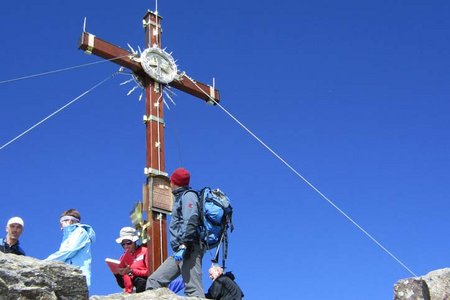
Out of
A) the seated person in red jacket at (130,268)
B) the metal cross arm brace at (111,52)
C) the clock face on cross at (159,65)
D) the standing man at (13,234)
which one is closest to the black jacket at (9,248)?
the standing man at (13,234)

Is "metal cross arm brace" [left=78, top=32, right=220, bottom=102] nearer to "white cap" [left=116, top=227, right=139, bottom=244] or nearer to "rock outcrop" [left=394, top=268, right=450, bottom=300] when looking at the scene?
"white cap" [left=116, top=227, right=139, bottom=244]

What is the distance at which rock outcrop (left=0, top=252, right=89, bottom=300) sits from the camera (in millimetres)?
4219

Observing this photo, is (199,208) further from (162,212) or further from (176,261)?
(162,212)

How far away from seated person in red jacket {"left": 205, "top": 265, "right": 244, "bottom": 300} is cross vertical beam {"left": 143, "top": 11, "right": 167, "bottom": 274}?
161 cm

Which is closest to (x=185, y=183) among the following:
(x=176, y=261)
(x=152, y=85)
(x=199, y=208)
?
(x=199, y=208)

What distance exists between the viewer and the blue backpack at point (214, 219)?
6.96 m

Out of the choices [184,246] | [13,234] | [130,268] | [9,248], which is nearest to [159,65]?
[130,268]

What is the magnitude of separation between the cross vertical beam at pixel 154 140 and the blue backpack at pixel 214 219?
186 cm

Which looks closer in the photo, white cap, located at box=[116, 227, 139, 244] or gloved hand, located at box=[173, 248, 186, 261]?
gloved hand, located at box=[173, 248, 186, 261]

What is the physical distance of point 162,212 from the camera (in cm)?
965

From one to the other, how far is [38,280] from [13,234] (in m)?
2.30

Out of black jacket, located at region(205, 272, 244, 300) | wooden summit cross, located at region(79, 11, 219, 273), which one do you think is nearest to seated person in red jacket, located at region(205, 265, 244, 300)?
Result: black jacket, located at region(205, 272, 244, 300)

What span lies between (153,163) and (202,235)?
326cm

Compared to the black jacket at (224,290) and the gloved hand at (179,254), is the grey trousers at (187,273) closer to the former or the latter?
the gloved hand at (179,254)
